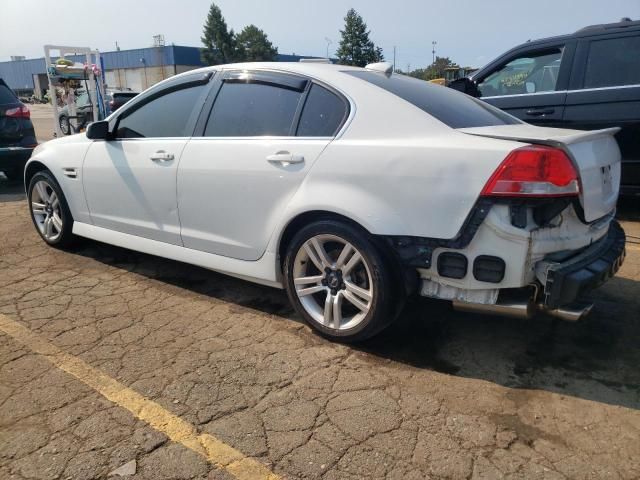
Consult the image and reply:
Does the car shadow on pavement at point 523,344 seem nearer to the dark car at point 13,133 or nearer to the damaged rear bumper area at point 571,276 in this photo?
the damaged rear bumper area at point 571,276

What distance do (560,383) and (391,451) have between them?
1.06 metres

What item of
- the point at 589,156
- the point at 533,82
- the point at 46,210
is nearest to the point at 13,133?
the point at 46,210

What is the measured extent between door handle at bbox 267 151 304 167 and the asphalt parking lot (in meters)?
1.05

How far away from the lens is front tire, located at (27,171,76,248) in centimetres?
461

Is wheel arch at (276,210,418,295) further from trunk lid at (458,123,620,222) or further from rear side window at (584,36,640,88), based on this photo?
rear side window at (584,36,640,88)

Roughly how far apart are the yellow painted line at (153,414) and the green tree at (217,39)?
2751 inches

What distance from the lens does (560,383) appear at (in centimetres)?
260

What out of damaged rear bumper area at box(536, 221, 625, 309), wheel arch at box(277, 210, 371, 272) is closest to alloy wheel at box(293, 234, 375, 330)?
wheel arch at box(277, 210, 371, 272)

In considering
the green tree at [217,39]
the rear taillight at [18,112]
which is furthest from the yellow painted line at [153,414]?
the green tree at [217,39]

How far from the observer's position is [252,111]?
3303 mm

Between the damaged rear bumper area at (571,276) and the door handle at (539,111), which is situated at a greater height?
the door handle at (539,111)

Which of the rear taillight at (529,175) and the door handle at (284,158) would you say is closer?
the rear taillight at (529,175)

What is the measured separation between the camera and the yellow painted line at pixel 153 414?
205 cm

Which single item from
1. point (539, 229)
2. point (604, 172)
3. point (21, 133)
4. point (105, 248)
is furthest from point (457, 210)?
point (21, 133)
